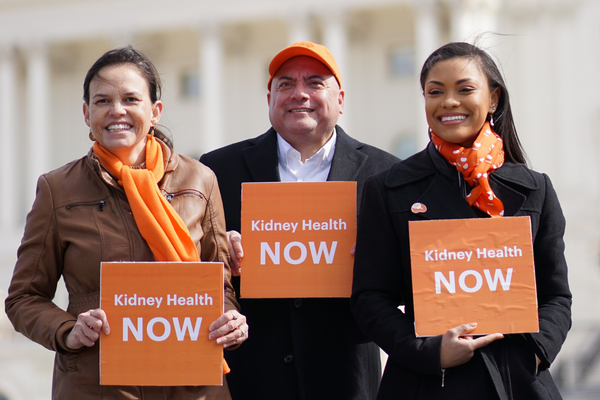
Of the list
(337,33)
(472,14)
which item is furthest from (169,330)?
(337,33)

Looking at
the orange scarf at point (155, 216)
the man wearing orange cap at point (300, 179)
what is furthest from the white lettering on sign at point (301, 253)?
the orange scarf at point (155, 216)

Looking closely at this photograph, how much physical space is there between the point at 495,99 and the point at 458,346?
1.15 meters

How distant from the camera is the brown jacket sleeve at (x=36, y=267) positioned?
12.8 ft

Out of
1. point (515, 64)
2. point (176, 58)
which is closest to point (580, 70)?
point (515, 64)

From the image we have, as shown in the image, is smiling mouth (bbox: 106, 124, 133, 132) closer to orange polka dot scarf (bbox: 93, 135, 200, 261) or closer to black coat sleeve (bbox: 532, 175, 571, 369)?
orange polka dot scarf (bbox: 93, 135, 200, 261)

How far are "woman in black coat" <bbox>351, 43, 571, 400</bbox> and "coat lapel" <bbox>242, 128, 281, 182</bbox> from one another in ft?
3.69

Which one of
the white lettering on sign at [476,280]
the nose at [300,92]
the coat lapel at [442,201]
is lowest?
the white lettering on sign at [476,280]

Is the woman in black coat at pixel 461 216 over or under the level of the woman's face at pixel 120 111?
under

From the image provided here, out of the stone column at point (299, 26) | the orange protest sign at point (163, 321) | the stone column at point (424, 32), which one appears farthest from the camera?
the stone column at point (299, 26)

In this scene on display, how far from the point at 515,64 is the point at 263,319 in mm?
32108

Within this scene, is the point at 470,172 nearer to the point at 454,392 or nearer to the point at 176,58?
the point at 454,392

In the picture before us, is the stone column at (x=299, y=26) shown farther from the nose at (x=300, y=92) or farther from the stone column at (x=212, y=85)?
the nose at (x=300, y=92)

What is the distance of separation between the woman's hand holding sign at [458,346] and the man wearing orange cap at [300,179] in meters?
1.14

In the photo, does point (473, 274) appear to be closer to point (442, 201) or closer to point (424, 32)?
point (442, 201)
